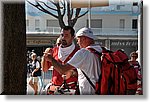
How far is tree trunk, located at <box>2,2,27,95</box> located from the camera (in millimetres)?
5336

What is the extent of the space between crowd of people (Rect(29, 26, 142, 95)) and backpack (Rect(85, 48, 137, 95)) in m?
0.05

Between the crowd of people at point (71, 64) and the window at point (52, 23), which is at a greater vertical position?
the window at point (52, 23)

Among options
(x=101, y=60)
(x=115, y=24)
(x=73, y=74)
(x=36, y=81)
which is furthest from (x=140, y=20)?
(x=36, y=81)

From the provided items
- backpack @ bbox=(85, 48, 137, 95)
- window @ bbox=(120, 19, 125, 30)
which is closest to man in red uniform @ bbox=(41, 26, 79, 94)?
backpack @ bbox=(85, 48, 137, 95)

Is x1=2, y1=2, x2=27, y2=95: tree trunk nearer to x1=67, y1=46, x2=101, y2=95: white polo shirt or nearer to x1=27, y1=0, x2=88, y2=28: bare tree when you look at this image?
x1=27, y1=0, x2=88, y2=28: bare tree

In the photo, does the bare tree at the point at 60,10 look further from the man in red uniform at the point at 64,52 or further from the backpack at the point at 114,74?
the backpack at the point at 114,74

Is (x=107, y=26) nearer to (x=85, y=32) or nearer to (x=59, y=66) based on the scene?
(x=85, y=32)

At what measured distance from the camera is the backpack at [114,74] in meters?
5.27

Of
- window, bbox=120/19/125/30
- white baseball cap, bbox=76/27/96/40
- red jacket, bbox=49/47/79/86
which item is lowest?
red jacket, bbox=49/47/79/86

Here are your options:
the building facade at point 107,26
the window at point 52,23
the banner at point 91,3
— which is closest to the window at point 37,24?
the building facade at point 107,26

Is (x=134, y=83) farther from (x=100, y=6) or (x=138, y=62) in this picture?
(x=100, y=6)

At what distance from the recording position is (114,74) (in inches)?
208

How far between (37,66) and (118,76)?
965mm

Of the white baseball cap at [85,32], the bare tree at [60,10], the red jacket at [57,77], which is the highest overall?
the bare tree at [60,10]
